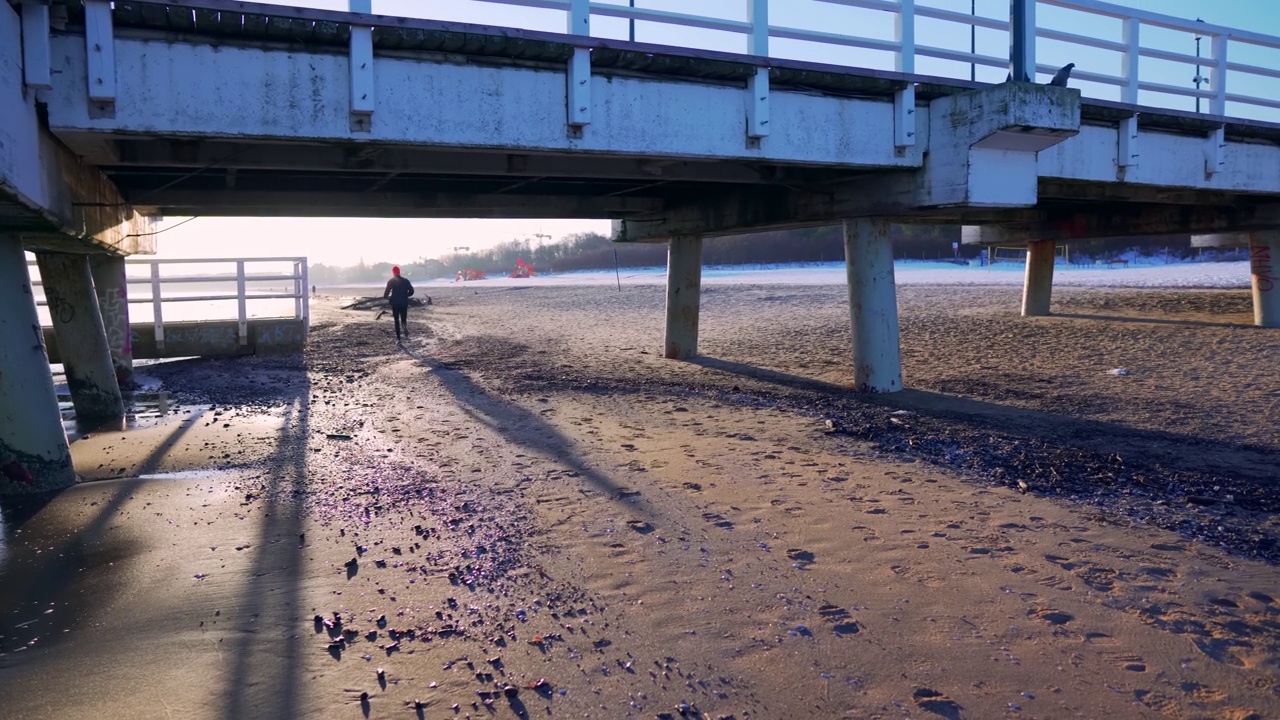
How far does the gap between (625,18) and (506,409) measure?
4310mm

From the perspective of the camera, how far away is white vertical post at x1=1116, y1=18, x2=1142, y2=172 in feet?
37.9

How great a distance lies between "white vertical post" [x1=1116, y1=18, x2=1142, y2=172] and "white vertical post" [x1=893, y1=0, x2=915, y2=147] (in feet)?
11.3


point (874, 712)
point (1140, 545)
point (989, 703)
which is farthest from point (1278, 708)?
point (1140, 545)

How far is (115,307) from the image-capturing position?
44.8 feet

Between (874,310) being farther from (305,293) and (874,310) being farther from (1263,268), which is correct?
(305,293)

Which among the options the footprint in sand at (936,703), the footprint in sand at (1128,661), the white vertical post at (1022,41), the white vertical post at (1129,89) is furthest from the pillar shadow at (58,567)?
the white vertical post at (1129,89)

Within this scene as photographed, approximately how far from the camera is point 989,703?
3.41 m

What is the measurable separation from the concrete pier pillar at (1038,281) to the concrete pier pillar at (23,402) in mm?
18176

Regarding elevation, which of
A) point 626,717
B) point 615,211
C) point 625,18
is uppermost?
point 625,18

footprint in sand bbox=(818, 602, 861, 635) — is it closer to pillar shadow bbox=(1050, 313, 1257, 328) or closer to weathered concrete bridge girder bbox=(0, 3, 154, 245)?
weathered concrete bridge girder bbox=(0, 3, 154, 245)

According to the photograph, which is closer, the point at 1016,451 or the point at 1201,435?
the point at 1016,451

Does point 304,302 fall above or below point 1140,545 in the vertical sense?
above

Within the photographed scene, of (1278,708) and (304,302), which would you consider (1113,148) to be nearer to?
(1278,708)

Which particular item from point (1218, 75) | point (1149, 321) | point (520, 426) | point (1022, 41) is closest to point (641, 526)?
point (520, 426)
